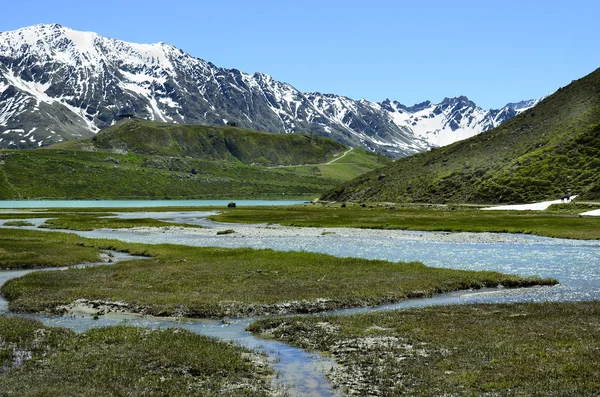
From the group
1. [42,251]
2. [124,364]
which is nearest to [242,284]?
[124,364]

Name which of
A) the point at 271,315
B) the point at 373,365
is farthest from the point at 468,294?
the point at 373,365

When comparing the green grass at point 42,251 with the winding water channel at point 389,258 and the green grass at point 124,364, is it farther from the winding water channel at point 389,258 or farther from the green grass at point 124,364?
the green grass at point 124,364

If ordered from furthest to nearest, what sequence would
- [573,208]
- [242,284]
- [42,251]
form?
1. [573,208]
2. [42,251]
3. [242,284]

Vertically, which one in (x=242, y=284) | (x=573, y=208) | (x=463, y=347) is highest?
(x=573, y=208)

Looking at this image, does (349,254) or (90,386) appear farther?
(349,254)

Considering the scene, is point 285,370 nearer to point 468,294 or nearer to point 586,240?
point 468,294

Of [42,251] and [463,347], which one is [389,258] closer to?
[463,347]

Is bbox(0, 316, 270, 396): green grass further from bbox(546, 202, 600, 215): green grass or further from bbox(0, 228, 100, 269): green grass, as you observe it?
bbox(546, 202, 600, 215): green grass

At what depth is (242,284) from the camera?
44531 mm

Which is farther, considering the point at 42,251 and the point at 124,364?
the point at 42,251

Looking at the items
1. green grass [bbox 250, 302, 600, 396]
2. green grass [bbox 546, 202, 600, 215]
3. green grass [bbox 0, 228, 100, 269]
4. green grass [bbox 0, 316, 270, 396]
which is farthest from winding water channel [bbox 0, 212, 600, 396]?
green grass [bbox 546, 202, 600, 215]

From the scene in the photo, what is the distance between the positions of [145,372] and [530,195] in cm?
16240

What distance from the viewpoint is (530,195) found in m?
Result: 165

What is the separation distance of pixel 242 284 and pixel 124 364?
20891 mm
